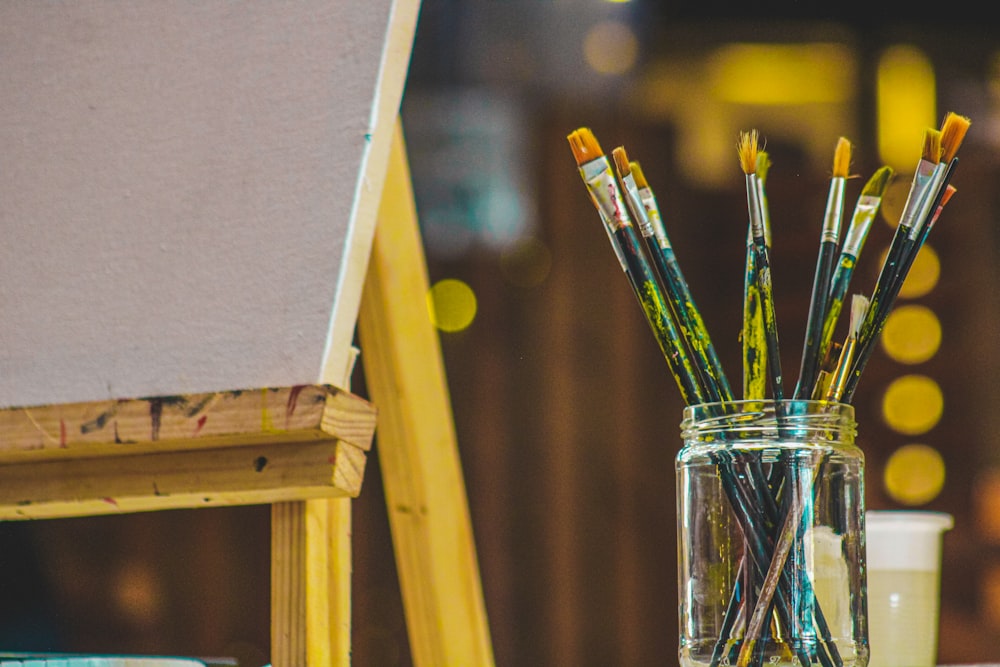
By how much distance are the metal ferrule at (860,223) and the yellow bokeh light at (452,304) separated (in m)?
2.03

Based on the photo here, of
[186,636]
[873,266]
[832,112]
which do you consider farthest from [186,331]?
[832,112]

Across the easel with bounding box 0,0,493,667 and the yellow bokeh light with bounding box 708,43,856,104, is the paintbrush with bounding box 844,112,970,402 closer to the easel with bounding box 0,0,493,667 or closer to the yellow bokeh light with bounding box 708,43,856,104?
the easel with bounding box 0,0,493,667

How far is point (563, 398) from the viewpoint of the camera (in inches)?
104

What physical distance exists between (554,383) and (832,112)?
1584 millimetres

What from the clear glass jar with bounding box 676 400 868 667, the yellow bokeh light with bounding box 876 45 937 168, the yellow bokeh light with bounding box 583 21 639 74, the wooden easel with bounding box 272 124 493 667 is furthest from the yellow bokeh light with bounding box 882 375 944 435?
the clear glass jar with bounding box 676 400 868 667

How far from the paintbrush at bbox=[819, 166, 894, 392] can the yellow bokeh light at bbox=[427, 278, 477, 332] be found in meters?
2.03

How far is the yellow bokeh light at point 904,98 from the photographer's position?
3.42 meters

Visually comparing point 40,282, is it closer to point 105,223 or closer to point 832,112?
point 105,223

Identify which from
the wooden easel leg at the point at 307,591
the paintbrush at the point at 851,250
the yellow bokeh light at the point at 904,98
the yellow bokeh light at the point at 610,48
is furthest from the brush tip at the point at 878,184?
the yellow bokeh light at the point at 904,98

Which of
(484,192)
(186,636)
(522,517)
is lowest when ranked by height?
(186,636)

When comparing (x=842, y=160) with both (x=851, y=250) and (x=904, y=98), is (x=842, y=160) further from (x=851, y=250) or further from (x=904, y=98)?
(x=904, y=98)

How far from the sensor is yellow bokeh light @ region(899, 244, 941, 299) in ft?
9.30

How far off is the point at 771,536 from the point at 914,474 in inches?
97.9

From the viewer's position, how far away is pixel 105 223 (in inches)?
27.6
